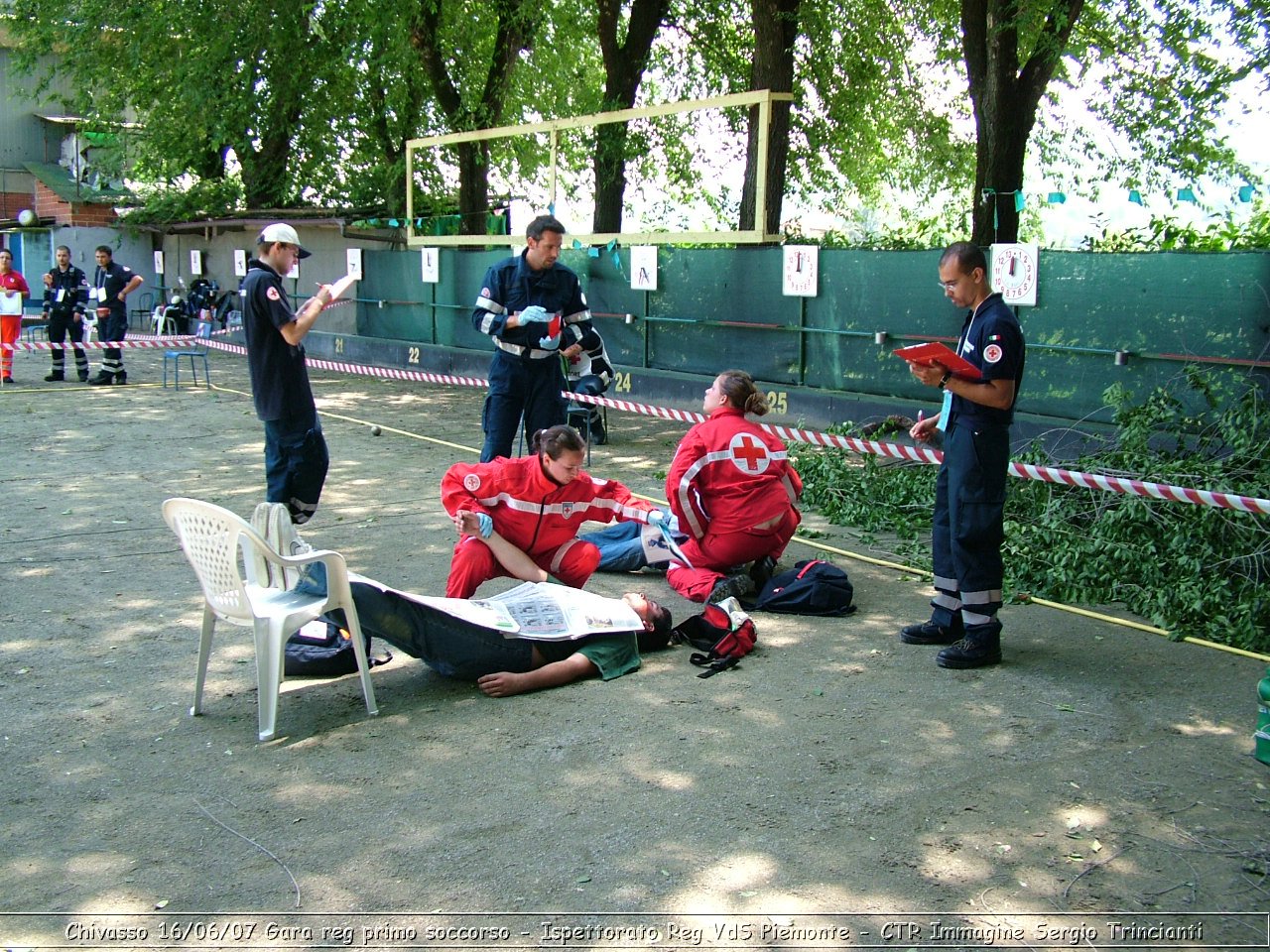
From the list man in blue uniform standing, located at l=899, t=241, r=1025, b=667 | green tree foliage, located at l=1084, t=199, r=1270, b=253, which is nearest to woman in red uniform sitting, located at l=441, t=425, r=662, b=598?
man in blue uniform standing, located at l=899, t=241, r=1025, b=667

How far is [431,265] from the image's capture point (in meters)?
19.3

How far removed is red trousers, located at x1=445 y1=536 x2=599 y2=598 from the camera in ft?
19.6

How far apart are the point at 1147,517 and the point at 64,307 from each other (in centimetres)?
1476

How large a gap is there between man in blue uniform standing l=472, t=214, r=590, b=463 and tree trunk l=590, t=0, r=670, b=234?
9299 millimetres

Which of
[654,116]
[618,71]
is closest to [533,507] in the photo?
[654,116]

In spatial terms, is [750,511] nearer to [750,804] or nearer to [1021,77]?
[750,804]

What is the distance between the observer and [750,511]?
22.2 feet

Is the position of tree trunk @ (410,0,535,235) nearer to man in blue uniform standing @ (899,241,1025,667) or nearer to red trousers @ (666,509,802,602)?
red trousers @ (666,509,802,602)

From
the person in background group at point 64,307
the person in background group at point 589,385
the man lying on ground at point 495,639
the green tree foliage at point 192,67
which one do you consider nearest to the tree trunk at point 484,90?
the green tree foliage at point 192,67

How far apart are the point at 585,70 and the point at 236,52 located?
786cm

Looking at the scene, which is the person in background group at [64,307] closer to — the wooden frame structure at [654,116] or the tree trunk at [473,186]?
the wooden frame structure at [654,116]

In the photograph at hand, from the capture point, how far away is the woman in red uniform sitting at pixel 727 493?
6.77 meters

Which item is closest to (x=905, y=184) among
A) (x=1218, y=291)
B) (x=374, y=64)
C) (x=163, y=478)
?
(x=374, y=64)

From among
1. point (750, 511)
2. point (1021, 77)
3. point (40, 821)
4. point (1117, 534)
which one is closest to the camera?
point (40, 821)
